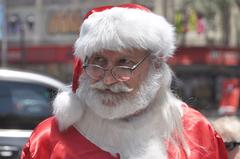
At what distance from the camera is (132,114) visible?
2.27 metres

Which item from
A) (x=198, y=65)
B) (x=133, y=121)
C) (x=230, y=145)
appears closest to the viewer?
(x=133, y=121)

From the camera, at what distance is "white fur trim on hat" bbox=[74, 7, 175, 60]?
2.18 m

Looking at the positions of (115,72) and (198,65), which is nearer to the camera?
(115,72)

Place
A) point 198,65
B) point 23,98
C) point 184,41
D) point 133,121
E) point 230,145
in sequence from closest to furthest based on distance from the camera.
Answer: point 133,121 → point 230,145 → point 23,98 → point 198,65 → point 184,41

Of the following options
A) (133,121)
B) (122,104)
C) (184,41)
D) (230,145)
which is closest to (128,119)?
(133,121)

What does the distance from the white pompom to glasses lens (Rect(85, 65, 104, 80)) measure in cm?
14

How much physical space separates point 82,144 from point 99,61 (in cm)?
31

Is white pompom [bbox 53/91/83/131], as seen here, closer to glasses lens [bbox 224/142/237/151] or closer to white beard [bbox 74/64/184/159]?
white beard [bbox 74/64/184/159]

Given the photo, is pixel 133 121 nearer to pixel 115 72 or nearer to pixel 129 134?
pixel 129 134

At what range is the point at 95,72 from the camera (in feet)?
7.22

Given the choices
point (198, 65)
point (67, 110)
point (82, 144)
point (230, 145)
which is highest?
point (67, 110)

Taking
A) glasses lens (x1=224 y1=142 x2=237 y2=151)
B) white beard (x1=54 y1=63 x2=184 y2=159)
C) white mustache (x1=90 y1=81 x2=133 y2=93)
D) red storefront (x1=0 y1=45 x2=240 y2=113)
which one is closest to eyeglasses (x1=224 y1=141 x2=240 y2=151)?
glasses lens (x1=224 y1=142 x2=237 y2=151)

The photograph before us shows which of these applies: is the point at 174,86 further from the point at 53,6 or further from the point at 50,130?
the point at 53,6

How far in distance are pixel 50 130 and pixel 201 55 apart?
1939cm
